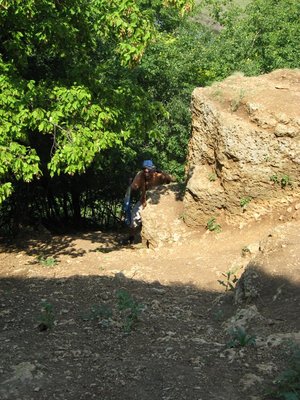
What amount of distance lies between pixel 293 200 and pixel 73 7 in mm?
4316

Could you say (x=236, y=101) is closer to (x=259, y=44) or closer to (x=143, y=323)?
(x=143, y=323)

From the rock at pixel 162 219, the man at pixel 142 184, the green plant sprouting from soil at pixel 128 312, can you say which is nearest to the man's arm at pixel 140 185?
the man at pixel 142 184

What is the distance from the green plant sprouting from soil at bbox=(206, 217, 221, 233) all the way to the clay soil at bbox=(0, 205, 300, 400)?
0.32 feet

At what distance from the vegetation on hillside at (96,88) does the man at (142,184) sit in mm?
644

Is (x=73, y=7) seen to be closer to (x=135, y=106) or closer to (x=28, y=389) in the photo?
(x=135, y=106)

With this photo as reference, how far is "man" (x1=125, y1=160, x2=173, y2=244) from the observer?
33.9ft

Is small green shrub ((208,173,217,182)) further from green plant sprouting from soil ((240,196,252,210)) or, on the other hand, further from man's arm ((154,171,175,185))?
man's arm ((154,171,175,185))

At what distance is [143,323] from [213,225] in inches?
155

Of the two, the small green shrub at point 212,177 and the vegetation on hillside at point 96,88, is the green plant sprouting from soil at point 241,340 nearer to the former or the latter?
the vegetation on hillside at point 96,88

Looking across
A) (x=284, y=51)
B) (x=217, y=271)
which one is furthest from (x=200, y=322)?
(x=284, y=51)

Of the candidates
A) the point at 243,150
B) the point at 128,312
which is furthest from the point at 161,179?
the point at 128,312

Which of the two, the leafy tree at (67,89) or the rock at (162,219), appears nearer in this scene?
the leafy tree at (67,89)

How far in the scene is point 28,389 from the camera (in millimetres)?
3988

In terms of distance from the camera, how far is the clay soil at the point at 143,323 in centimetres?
409
